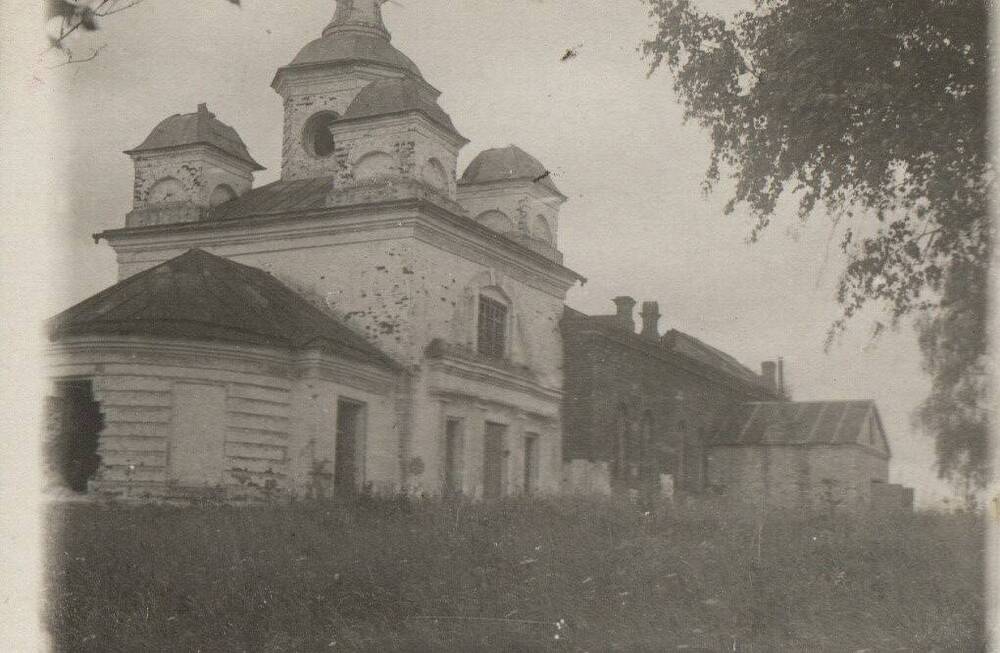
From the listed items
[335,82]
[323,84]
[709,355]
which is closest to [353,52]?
[335,82]

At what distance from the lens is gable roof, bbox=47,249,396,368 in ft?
55.9

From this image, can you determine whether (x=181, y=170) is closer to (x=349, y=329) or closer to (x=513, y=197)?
(x=349, y=329)

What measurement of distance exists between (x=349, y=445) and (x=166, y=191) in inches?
272

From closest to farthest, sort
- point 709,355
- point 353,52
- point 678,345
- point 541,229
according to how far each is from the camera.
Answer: point 353,52, point 541,229, point 678,345, point 709,355

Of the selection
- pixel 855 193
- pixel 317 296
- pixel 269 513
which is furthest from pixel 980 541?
pixel 317 296

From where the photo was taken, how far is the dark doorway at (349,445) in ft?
63.1

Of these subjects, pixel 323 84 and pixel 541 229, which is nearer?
pixel 323 84

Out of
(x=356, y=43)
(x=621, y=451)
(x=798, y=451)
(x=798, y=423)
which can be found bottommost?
(x=621, y=451)

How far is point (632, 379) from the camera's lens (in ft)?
88.6

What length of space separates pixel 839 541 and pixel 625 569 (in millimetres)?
3161

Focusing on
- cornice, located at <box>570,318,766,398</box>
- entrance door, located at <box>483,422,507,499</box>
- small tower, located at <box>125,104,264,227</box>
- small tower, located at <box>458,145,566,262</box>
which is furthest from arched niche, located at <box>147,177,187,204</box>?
cornice, located at <box>570,318,766,398</box>

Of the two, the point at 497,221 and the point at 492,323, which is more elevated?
the point at 497,221

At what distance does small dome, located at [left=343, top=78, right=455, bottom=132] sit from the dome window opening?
3190 millimetres

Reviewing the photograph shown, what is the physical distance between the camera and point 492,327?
22.9 metres
